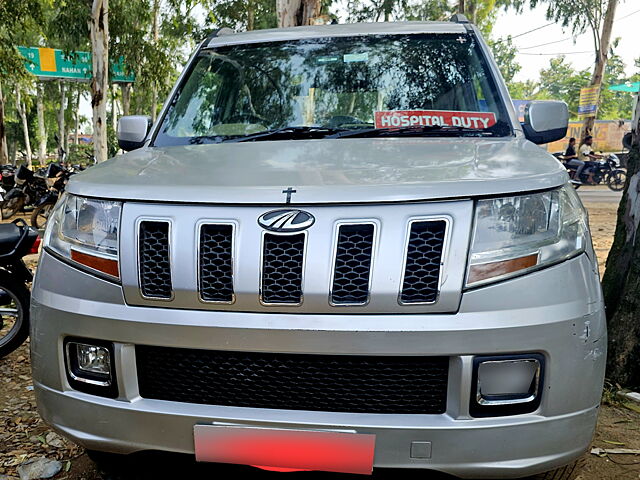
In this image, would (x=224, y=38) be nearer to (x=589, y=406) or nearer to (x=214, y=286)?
(x=214, y=286)

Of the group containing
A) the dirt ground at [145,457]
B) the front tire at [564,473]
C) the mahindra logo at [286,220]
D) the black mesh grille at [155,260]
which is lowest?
the dirt ground at [145,457]

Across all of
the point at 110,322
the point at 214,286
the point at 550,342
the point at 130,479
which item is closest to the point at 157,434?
the point at 110,322

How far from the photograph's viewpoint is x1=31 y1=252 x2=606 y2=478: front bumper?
4.79 ft

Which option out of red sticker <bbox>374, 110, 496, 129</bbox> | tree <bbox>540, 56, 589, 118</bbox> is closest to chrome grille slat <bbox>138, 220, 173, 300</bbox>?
red sticker <bbox>374, 110, 496, 129</bbox>

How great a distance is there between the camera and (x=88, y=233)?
173 cm

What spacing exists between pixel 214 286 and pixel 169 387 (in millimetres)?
340

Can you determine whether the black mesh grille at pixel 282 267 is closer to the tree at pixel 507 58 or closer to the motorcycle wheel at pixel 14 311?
the motorcycle wheel at pixel 14 311

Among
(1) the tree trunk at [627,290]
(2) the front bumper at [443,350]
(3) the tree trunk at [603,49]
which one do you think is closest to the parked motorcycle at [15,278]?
(2) the front bumper at [443,350]

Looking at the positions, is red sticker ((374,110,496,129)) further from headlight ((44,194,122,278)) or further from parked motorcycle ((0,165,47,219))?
parked motorcycle ((0,165,47,219))

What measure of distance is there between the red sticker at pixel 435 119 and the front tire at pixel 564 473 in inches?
53.0

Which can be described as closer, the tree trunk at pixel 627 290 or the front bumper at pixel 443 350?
the front bumper at pixel 443 350

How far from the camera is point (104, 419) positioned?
1644 millimetres

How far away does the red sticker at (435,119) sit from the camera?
243 centimetres

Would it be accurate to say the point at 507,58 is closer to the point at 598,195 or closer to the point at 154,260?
the point at 598,195
